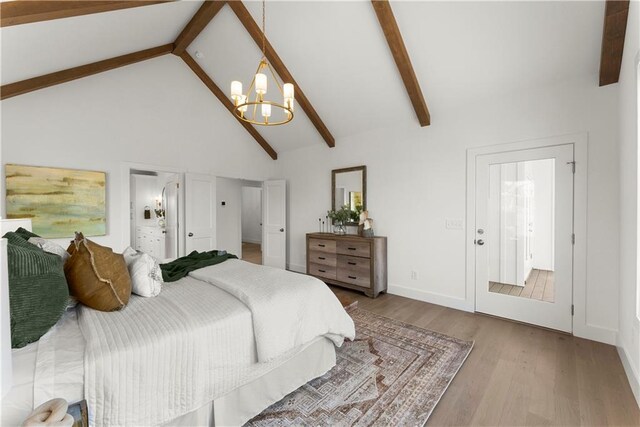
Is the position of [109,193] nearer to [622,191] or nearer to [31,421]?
[31,421]

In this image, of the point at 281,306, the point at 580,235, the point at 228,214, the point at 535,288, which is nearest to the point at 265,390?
the point at 281,306

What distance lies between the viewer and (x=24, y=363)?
106 cm

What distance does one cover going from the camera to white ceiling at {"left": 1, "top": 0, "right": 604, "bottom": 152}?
8.12 feet

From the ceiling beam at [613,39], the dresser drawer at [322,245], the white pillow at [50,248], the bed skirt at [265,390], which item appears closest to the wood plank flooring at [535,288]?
the ceiling beam at [613,39]

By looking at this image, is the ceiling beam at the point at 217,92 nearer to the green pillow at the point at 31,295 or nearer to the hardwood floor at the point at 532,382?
the green pillow at the point at 31,295

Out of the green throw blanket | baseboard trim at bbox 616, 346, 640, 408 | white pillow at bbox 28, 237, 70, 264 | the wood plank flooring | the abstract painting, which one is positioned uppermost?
the abstract painting

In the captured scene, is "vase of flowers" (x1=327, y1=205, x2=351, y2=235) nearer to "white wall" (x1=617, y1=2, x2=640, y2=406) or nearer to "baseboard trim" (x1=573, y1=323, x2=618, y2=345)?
"baseboard trim" (x1=573, y1=323, x2=618, y2=345)

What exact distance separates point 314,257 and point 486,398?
10.4 ft

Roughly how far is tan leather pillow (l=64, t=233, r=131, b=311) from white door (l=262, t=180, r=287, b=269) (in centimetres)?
400

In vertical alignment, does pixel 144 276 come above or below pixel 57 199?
below

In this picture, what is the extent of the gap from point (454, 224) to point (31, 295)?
3.80m

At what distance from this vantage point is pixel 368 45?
10.4 feet

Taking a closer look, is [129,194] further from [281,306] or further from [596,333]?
[596,333]

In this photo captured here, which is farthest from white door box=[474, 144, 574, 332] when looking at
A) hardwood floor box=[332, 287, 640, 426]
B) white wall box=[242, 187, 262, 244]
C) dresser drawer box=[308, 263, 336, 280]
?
white wall box=[242, 187, 262, 244]
